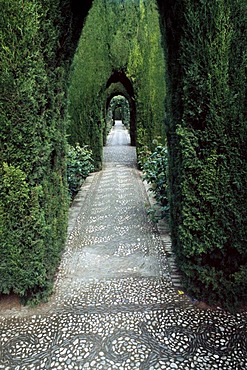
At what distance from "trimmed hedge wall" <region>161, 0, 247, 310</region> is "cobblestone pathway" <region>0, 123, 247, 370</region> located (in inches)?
14.6

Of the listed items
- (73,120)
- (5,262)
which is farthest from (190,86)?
(73,120)

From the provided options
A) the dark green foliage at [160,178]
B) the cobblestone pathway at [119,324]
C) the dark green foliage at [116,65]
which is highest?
the dark green foliage at [116,65]

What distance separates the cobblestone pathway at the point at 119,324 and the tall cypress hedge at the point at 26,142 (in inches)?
13.8

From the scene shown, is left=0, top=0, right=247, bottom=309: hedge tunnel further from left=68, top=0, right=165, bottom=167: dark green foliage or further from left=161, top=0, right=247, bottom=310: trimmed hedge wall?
left=68, top=0, right=165, bottom=167: dark green foliage

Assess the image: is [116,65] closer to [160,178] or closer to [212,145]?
[160,178]

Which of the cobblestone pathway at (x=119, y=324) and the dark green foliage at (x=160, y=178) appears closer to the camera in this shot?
the cobblestone pathway at (x=119, y=324)

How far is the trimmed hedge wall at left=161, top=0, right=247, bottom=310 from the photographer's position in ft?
8.69

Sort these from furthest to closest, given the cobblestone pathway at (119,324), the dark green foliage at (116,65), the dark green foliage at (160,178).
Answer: the dark green foliage at (116,65) → the dark green foliage at (160,178) → the cobblestone pathway at (119,324)

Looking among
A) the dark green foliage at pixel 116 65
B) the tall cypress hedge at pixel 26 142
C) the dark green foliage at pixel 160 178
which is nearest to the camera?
the tall cypress hedge at pixel 26 142

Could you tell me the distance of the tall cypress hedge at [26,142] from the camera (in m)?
2.61

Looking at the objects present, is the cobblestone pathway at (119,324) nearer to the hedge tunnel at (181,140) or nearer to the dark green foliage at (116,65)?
the hedge tunnel at (181,140)

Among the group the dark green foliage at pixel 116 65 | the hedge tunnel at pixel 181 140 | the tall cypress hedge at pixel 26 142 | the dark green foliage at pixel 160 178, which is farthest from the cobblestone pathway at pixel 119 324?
the dark green foliage at pixel 116 65

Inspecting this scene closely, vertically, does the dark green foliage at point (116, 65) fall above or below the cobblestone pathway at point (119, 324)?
above

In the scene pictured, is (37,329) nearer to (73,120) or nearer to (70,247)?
(70,247)
